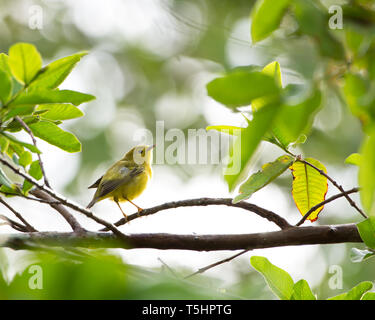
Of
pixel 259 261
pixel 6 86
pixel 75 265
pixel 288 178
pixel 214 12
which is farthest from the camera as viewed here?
pixel 214 12

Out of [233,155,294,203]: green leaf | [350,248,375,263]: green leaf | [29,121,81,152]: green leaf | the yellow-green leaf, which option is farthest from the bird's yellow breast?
[350,248,375,263]: green leaf

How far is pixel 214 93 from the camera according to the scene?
72cm

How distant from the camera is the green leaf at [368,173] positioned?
661 millimetres

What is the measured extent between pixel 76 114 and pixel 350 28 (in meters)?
1.19

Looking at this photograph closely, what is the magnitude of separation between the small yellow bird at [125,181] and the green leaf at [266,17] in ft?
12.3

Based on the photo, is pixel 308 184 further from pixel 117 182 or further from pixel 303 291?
pixel 117 182

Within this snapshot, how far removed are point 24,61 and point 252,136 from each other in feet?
2.10

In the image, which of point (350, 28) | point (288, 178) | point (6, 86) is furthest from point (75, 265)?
point (288, 178)

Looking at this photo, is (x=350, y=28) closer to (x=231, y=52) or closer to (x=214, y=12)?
(x=231, y=52)

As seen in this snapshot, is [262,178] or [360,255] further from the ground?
[262,178]

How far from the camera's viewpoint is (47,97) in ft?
4.07

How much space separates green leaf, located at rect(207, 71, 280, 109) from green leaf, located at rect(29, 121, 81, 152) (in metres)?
1.13

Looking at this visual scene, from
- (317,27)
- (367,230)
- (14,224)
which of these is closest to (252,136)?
(317,27)
